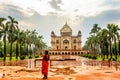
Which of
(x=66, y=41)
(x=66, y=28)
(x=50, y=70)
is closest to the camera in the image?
(x=50, y=70)

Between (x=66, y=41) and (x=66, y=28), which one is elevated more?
(x=66, y=28)

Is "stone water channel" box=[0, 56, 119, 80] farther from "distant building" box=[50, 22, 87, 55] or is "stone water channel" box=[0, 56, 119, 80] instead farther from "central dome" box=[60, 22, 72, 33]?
"central dome" box=[60, 22, 72, 33]

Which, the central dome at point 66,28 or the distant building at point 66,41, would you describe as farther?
the central dome at point 66,28

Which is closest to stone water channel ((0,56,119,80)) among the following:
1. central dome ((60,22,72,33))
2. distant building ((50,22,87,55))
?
distant building ((50,22,87,55))

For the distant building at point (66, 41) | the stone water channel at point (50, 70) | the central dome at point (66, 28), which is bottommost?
the stone water channel at point (50, 70)

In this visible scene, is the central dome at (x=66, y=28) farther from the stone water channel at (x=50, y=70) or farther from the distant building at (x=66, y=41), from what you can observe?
the stone water channel at (x=50, y=70)

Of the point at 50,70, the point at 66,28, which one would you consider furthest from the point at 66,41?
the point at 50,70

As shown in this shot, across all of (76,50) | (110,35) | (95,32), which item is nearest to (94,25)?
(95,32)

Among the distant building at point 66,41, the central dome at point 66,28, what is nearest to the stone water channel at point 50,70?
the distant building at point 66,41

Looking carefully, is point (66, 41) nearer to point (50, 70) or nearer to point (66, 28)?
point (66, 28)

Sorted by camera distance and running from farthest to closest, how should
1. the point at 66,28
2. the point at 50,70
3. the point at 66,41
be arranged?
the point at 66,28 < the point at 66,41 < the point at 50,70

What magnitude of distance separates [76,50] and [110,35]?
58.4 meters

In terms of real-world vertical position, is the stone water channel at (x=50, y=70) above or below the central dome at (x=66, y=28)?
below

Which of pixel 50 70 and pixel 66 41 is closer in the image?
pixel 50 70
